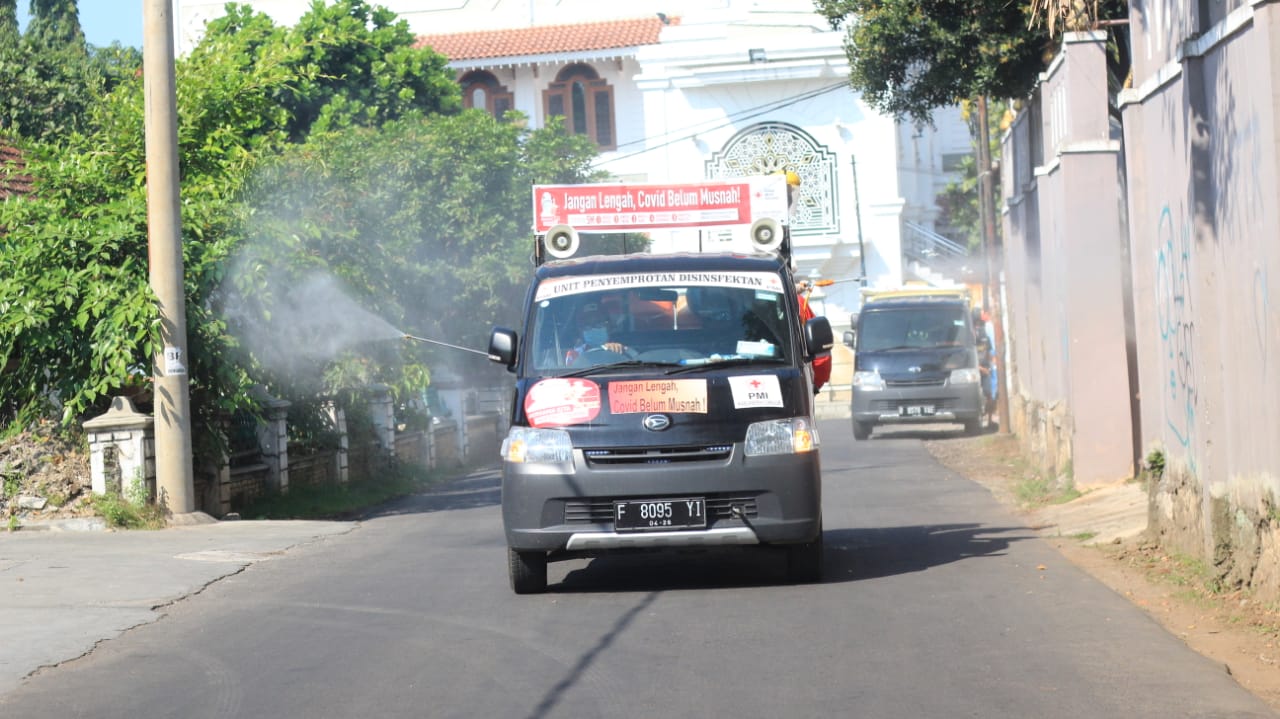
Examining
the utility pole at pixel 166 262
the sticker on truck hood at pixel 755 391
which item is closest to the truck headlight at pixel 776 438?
the sticker on truck hood at pixel 755 391

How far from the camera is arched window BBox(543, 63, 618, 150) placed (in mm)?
51000

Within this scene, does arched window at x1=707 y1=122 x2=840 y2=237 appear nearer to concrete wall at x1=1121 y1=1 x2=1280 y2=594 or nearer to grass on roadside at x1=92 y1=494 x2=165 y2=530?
grass on roadside at x1=92 y1=494 x2=165 y2=530

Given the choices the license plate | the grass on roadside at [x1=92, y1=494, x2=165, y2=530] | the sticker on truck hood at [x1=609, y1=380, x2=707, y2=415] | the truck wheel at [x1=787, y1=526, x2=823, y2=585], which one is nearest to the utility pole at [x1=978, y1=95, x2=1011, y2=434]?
the grass on roadside at [x1=92, y1=494, x2=165, y2=530]

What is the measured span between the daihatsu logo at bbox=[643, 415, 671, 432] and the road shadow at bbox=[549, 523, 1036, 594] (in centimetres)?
121

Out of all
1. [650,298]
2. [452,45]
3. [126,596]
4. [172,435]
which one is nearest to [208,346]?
[172,435]

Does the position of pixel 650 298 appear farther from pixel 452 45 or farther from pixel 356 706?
pixel 452 45

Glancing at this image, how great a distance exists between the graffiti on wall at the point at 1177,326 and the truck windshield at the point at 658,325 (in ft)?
9.03

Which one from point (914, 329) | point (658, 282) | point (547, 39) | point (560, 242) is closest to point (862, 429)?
point (914, 329)

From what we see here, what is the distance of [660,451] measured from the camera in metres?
10.0

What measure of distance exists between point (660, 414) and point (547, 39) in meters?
41.9

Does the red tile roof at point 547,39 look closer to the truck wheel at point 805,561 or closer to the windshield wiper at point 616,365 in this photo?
the windshield wiper at point 616,365

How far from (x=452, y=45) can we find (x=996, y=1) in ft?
111

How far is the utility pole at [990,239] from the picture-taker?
28141 millimetres

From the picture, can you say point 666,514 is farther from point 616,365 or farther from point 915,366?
point 915,366
